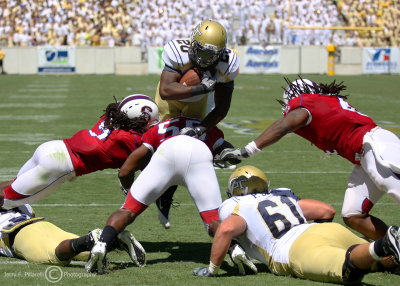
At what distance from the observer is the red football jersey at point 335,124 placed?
463 centimetres

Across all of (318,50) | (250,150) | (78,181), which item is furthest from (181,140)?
(318,50)

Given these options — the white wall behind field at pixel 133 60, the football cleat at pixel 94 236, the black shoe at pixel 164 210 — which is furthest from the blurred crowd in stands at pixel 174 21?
the football cleat at pixel 94 236

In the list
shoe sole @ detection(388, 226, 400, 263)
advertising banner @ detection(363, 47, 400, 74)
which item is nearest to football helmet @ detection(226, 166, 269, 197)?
shoe sole @ detection(388, 226, 400, 263)

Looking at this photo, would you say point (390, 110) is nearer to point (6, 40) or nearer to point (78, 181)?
point (78, 181)

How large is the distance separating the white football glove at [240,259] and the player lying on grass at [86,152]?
4.07 ft

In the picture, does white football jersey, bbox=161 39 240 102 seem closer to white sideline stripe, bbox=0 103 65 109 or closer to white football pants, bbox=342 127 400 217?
white football pants, bbox=342 127 400 217

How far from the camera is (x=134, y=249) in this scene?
15.1 feet

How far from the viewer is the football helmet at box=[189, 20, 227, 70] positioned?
5.12m

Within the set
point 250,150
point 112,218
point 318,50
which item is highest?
point 250,150

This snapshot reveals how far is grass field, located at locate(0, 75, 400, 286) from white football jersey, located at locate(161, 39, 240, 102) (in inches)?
50.3

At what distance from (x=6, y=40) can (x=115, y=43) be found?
14.9 ft

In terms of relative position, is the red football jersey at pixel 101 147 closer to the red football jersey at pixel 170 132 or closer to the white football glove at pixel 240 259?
the red football jersey at pixel 170 132

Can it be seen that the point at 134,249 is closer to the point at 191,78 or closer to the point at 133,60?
the point at 191,78

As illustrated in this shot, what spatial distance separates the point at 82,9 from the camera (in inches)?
1217
